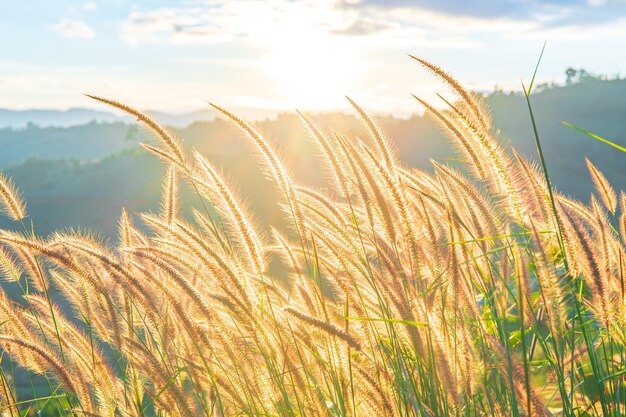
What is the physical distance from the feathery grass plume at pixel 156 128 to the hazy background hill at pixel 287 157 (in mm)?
212

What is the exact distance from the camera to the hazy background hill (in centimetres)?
1616

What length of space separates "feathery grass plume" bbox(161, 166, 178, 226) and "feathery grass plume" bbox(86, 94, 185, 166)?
350 mm

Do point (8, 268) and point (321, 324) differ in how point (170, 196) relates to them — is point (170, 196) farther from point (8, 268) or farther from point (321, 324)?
point (321, 324)

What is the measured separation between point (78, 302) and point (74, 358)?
0.21m

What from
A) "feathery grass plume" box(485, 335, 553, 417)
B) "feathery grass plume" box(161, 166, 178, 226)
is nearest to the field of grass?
"feathery grass plume" box(485, 335, 553, 417)

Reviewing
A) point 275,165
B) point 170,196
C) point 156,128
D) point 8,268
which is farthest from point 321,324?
point 8,268

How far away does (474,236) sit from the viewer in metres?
1.97

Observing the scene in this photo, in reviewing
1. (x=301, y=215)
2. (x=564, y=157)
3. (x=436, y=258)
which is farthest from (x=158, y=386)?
(x=564, y=157)

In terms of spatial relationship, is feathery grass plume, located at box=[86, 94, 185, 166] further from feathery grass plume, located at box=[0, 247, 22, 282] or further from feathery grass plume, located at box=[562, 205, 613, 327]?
feathery grass plume, located at box=[562, 205, 613, 327]

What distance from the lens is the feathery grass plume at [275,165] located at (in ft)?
6.72

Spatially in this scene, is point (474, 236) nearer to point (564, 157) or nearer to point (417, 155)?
point (564, 157)

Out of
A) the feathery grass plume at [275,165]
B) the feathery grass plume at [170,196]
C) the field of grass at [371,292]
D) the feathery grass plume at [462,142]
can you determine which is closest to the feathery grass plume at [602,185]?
the field of grass at [371,292]

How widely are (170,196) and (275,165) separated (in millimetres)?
792

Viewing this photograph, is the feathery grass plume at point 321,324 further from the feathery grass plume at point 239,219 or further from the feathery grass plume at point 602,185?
the feathery grass plume at point 602,185
